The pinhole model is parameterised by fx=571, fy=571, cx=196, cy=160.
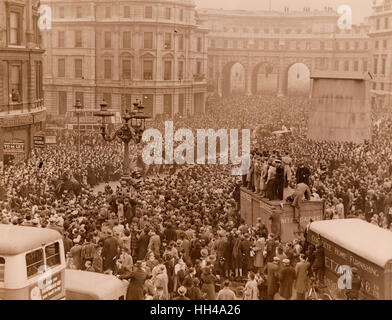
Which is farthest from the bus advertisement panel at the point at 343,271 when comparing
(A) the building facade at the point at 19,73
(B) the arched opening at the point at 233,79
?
(B) the arched opening at the point at 233,79

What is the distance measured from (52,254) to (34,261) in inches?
24.4

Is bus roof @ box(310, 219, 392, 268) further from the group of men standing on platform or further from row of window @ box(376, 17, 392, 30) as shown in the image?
row of window @ box(376, 17, 392, 30)

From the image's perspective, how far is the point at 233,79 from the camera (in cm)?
3762

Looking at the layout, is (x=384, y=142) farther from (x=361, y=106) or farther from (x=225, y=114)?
(x=225, y=114)

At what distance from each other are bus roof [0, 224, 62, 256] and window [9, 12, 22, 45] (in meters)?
18.3

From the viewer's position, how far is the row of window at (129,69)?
3609 cm

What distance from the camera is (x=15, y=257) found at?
34.7 feet

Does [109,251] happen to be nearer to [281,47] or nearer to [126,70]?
[281,47]

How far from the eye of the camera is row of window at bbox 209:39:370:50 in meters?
31.4

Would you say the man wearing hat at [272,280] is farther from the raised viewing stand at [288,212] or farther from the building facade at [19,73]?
the building facade at [19,73]

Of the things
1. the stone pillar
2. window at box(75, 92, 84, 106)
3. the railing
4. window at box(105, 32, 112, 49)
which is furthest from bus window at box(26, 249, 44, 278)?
window at box(105, 32, 112, 49)

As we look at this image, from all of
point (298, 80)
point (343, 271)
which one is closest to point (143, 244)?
point (343, 271)

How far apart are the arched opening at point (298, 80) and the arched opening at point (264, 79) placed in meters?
0.89

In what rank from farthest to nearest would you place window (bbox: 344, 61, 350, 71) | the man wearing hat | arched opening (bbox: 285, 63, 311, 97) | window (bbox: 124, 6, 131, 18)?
window (bbox: 124, 6, 131, 18) → arched opening (bbox: 285, 63, 311, 97) → window (bbox: 344, 61, 350, 71) → the man wearing hat
